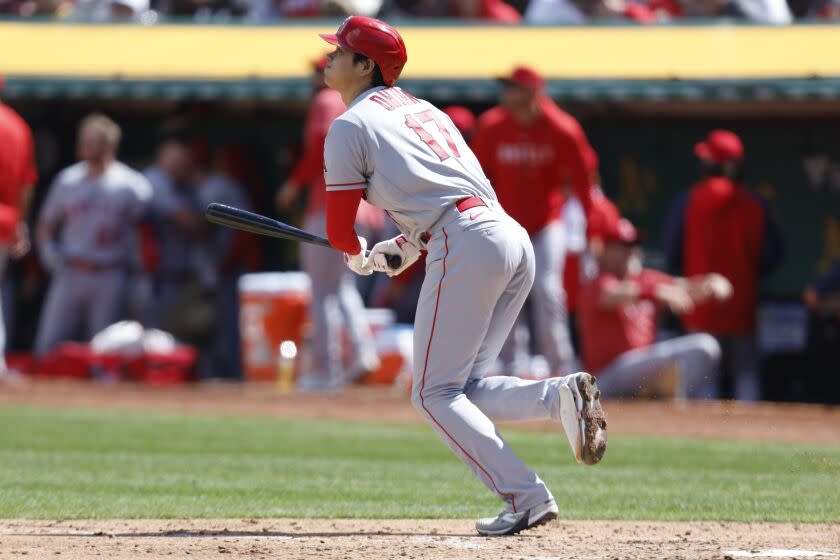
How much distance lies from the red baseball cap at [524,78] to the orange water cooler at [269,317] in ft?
9.83

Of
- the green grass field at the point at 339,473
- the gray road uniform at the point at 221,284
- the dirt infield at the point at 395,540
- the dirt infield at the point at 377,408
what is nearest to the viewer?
the dirt infield at the point at 395,540

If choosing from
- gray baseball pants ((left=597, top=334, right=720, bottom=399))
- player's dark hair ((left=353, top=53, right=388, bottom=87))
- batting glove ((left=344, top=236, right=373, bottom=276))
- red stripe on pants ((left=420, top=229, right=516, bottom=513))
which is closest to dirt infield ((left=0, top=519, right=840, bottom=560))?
red stripe on pants ((left=420, top=229, right=516, bottom=513))

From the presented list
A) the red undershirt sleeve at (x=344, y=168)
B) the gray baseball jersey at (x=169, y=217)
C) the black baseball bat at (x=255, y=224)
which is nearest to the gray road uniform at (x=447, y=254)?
the red undershirt sleeve at (x=344, y=168)

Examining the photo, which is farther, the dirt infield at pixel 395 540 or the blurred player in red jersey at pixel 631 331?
the blurred player in red jersey at pixel 631 331

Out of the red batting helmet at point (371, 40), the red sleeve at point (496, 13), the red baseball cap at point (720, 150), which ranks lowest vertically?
the red batting helmet at point (371, 40)

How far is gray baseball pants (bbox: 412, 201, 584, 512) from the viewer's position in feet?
16.9

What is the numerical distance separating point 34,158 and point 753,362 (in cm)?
684

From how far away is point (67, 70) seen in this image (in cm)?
1302

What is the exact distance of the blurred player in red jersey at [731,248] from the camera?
11219 millimetres

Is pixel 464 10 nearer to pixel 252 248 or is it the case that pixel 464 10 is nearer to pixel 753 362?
pixel 252 248

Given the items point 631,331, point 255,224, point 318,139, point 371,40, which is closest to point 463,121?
point 318,139

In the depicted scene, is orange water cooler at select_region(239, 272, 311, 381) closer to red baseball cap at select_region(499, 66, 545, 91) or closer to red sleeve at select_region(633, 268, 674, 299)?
red baseball cap at select_region(499, 66, 545, 91)

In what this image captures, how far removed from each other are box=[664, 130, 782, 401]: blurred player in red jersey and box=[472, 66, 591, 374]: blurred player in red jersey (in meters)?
1.09

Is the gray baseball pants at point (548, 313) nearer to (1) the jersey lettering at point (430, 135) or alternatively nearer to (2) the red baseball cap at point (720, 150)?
(2) the red baseball cap at point (720, 150)
